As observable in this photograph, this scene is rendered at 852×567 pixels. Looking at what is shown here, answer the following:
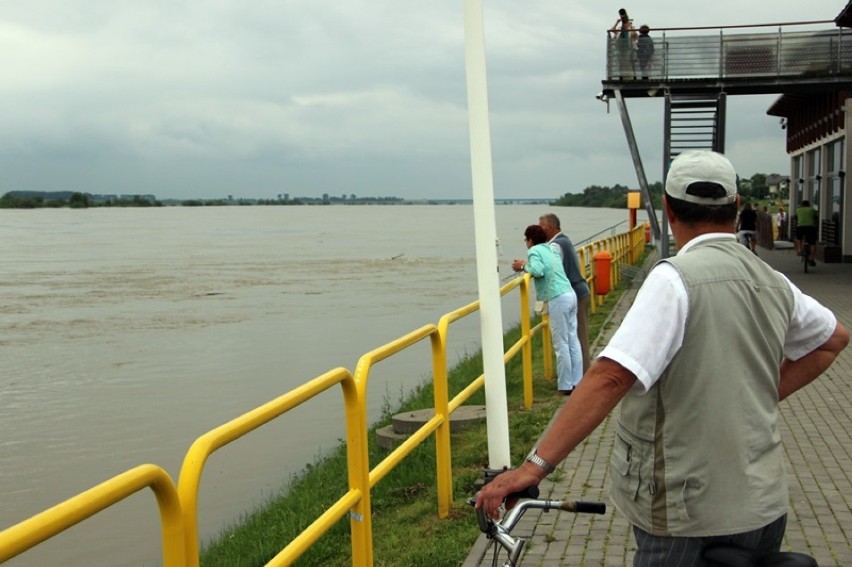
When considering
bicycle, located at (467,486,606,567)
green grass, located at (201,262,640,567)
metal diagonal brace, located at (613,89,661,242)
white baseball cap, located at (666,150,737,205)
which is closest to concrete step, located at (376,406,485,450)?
green grass, located at (201,262,640,567)

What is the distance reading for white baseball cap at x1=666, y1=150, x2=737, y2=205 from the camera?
270 cm

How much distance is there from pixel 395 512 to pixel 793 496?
2450 millimetres

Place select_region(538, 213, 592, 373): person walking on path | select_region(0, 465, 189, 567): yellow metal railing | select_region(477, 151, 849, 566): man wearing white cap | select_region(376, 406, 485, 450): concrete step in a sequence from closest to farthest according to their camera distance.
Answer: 1. select_region(0, 465, 189, 567): yellow metal railing
2. select_region(477, 151, 849, 566): man wearing white cap
3. select_region(376, 406, 485, 450): concrete step
4. select_region(538, 213, 592, 373): person walking on path

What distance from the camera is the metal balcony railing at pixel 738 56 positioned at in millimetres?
21188

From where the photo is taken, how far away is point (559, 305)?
397 inches

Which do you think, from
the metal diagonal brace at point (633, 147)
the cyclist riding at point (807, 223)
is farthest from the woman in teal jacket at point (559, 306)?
the cyclist riding at point (807, 223)

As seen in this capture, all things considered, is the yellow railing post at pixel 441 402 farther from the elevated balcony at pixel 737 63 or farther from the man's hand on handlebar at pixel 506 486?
the elevated balcony at pixel 737 63

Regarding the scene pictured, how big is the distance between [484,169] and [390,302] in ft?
68.3

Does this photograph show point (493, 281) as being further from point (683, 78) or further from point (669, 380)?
point (683, 78)

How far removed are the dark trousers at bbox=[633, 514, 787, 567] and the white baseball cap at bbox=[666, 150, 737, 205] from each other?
826mm

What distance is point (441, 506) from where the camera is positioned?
6293 mm

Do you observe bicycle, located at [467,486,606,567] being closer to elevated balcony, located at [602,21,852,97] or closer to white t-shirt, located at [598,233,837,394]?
white t-shirt, located at [598,233,837,394]

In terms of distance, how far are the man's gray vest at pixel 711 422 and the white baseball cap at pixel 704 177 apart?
0.20 meters

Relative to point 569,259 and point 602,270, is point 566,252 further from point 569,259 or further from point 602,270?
point 602,270
